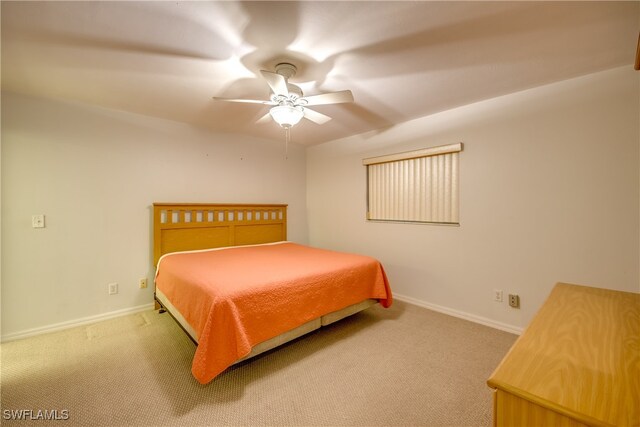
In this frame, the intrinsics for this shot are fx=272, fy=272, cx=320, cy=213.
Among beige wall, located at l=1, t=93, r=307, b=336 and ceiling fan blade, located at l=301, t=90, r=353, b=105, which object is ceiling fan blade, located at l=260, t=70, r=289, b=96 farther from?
beige wall, located at l=1, t=93, r=307, b=336

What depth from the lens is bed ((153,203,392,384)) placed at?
5.69ft

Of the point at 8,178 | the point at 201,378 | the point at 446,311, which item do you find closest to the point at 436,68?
the point at 446,311

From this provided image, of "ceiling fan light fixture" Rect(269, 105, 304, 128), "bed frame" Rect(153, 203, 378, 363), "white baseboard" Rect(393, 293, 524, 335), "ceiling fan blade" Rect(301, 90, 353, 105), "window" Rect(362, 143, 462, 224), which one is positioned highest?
"ceiling fan blade" Rect(301, 90, 353, 105)

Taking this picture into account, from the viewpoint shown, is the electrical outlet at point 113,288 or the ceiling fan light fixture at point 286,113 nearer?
the ceiling fan light fixture at point 286,113

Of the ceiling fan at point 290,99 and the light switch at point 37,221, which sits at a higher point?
the ceiling fan at point 290,99

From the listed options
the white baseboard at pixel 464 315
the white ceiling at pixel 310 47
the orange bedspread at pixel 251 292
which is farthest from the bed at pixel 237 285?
the white ceiling at pixel 310 47

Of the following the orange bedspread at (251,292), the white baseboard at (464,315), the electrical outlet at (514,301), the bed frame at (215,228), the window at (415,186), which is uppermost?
the window at (415,186)

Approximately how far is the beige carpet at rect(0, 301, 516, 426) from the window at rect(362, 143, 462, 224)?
50.2 inches

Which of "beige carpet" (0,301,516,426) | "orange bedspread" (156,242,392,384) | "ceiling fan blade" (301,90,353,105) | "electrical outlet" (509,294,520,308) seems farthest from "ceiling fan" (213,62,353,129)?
"electrical outlet" (509,294,520,308)

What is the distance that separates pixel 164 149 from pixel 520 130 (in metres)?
3.77

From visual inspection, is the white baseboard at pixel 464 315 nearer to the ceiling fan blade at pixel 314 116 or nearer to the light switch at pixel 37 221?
the ceiling fan blade at pixel 314 116

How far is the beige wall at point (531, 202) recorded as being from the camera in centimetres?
208

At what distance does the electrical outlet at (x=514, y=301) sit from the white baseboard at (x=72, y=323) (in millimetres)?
3821

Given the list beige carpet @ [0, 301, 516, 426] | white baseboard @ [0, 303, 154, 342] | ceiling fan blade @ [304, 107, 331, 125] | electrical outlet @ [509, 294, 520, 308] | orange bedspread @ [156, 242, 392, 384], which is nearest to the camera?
beige carpet @ [0, 301, 516, 426]
